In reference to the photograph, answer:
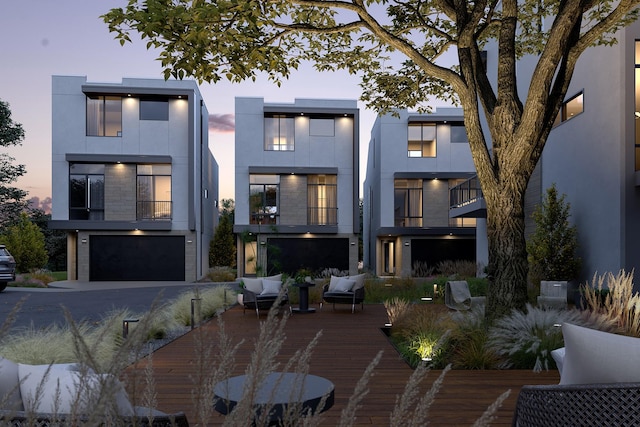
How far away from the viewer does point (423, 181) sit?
25516 mm

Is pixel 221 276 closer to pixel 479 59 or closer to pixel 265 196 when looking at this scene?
pixel 265 196

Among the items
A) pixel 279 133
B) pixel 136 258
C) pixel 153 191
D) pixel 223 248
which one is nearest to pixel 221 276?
pixel 136 258

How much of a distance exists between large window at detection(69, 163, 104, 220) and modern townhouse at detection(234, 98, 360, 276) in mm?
6410

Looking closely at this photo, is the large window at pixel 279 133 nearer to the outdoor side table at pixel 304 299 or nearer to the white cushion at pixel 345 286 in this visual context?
the white cushion at pixel 345 286

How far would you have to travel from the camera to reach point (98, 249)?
22906 millimetres

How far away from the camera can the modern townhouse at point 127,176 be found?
73.5 feet

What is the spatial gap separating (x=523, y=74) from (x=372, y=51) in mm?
7308

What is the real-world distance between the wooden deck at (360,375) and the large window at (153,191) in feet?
52.7

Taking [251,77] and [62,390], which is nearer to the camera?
[62,390]

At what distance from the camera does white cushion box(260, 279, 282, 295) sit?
10.8m

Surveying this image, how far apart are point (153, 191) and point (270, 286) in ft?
47.0

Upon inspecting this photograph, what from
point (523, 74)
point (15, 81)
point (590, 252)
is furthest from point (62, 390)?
point (15, 81)

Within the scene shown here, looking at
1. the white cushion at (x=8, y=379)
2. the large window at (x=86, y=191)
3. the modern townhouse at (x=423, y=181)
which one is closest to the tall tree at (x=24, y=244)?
the large window at (x=86, y=191)

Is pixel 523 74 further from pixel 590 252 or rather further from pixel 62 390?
pixel 62 390
